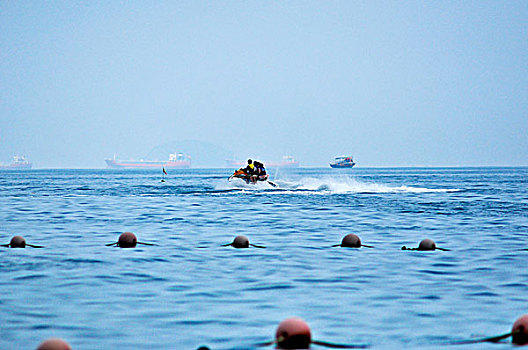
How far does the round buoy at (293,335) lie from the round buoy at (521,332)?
295 centimetres

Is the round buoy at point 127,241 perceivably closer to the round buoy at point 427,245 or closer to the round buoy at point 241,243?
the round buoy at point 241,243

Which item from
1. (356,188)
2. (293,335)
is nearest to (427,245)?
(293,335)

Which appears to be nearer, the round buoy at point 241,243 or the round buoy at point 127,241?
the round buoy at point 241,243

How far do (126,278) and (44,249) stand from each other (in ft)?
20.8

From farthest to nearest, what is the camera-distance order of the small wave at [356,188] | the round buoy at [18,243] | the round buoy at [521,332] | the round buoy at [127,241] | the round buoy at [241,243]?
1. the small wave at [356,188]
2. the round buoy at [127,241]
3. the round buoy at [18,243]
4. the round buoy at [241,243]
5. the round buoy at [521,332]

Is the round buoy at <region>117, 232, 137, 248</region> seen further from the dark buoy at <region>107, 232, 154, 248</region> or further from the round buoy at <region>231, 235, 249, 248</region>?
the round buoy at <region>231, 235, 249, 248</region>

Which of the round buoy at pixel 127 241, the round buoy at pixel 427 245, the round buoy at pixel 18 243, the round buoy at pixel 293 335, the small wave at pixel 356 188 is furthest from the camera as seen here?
the small wave at pixel 356 188

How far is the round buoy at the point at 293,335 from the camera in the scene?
870cm

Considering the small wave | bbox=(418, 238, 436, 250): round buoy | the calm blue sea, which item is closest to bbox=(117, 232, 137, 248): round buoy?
the calm blue sea

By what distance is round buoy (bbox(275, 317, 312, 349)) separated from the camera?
343 inches

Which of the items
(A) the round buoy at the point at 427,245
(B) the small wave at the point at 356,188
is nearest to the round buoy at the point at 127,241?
(A) the round buoy at the point at 427,245

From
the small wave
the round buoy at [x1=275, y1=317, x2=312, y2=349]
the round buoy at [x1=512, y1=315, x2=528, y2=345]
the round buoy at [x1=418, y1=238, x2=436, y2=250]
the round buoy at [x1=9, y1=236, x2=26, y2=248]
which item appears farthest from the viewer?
the small wave

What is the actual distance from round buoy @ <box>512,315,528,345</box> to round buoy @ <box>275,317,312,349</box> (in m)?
2.95

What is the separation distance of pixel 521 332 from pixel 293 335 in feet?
10.6
